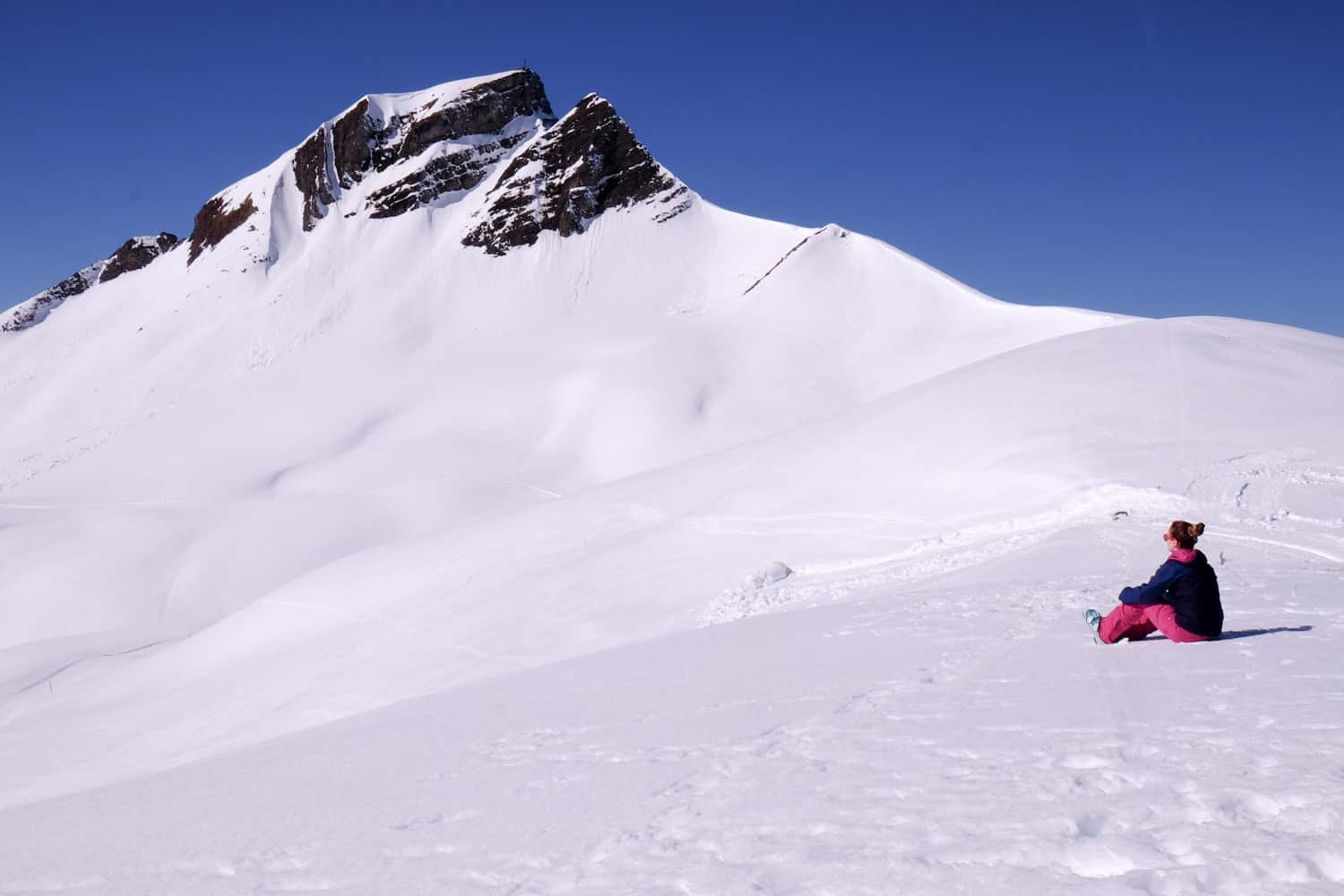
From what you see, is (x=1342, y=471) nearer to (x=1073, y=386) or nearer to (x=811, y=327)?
(x=1073, y=386)

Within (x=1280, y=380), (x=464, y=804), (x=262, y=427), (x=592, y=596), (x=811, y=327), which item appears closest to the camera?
(x=464, y=804)

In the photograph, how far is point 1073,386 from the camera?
645 inches

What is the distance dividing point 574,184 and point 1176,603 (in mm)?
66654

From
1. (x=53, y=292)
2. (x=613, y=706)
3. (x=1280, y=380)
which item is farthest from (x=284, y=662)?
(x=53, y=292)

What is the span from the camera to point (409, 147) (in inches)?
2928

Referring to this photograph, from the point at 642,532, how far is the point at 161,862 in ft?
37.5

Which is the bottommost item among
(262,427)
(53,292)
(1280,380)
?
(1280,380)

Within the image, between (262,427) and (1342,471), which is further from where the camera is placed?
(262,427)

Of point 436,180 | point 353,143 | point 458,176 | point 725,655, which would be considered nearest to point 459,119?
point 458,176

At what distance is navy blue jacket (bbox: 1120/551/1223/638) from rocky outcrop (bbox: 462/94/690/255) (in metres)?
63.1

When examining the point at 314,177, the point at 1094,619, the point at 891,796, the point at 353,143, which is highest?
the point at 353,143

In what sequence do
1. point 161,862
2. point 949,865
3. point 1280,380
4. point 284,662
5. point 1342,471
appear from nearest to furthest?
point 949,865
point 161,862
point 1342,471
point 284,662
point 1280,380

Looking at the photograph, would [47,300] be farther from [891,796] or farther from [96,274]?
[891,796]

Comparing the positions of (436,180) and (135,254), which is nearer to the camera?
(436,180)
